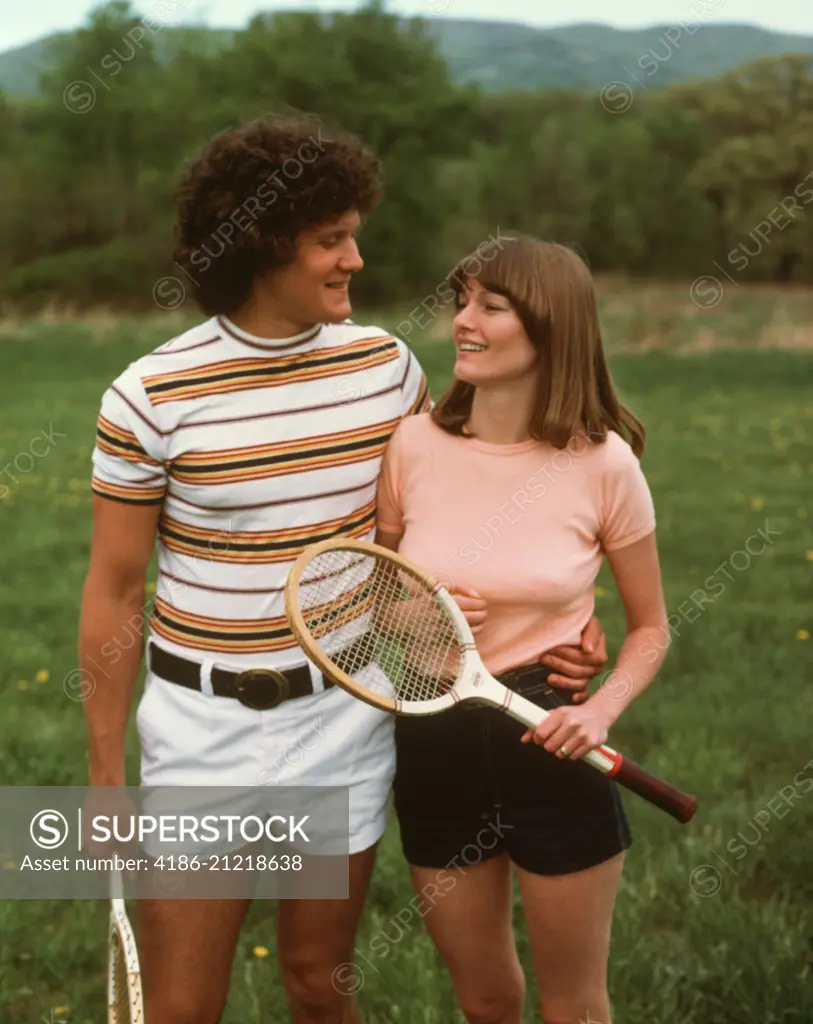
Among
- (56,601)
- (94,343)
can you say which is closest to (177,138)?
(94,343)

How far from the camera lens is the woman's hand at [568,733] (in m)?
2.38

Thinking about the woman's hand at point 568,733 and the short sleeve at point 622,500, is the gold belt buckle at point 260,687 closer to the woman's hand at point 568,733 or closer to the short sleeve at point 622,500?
the woman's hand at point 568,733

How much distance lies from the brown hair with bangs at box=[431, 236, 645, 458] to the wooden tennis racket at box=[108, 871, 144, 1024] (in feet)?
4.11

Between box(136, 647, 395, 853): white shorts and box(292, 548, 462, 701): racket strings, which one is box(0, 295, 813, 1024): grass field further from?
box(292, 548, 462, 701): racket strings

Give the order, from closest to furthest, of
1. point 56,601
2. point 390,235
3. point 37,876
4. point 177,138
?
1. point 37,876
2. point 56,601
3. point 390,235
4. point 177,138

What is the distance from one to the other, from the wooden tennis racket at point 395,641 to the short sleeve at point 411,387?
361 mm

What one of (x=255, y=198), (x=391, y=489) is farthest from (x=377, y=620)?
(x=255, y=198)

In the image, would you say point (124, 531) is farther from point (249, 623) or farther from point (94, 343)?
point (94, 343)

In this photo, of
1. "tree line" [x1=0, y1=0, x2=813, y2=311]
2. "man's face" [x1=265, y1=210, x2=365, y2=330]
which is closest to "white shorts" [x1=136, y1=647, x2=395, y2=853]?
"man's face" [x1=265, y1=210, x2=365, y2=330]

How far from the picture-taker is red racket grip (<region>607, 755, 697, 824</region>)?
2.45 metres

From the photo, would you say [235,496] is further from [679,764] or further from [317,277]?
[679,764]

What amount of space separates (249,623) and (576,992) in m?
0.99

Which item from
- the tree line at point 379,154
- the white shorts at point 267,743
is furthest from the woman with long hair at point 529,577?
the tree line at point 379,154

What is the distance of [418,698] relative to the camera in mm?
2680
